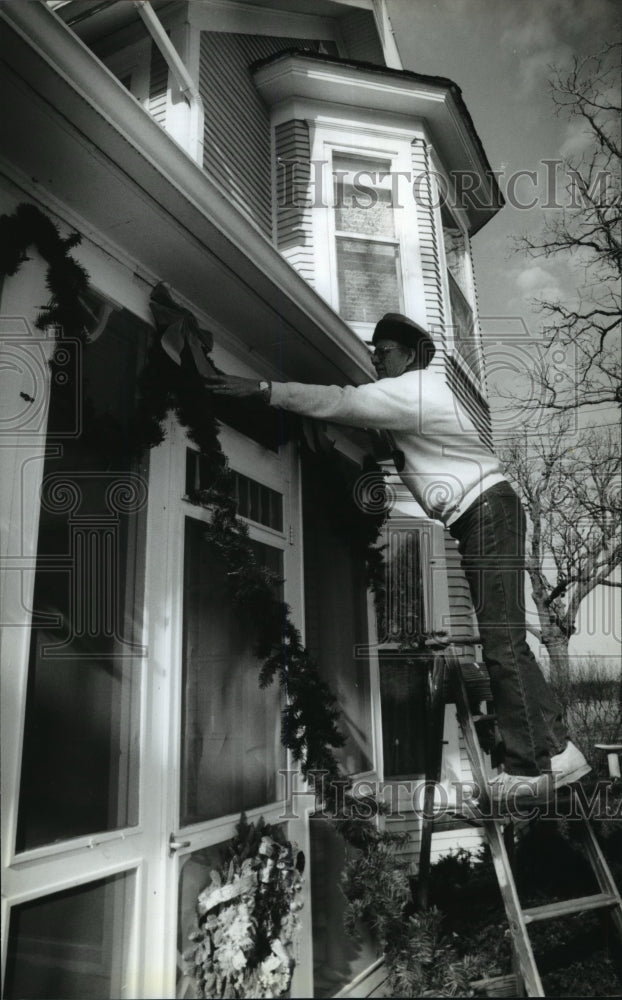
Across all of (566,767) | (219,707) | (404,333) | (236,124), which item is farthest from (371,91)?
(566,767)

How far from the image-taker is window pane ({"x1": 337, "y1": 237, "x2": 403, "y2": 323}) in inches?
201

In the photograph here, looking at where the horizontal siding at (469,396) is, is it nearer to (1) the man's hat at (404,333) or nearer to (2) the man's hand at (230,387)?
(1) the man's hat at (404,333)

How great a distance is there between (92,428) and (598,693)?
7205 mm

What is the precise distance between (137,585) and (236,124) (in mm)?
4483

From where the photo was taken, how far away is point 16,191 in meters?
1.72

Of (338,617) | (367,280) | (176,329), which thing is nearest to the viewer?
(176,329)

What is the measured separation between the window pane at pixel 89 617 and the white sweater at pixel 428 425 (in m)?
0.58

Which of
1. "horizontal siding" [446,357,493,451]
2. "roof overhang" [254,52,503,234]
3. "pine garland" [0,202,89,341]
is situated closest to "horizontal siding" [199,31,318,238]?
"roof overhang" [254,52,503,234]

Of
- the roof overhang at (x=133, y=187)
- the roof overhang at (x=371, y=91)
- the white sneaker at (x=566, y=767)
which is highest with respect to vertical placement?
the roof overhang at (x=371, y=91)

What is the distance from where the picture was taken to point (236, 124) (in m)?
5.21

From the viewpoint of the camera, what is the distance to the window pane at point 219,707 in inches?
79.4

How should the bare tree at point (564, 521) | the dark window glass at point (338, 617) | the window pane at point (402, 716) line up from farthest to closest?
1. the bare tree at point (564, 521)
2. the window pane at point (402, 716)
3. the dark window glass at point (338, 617)

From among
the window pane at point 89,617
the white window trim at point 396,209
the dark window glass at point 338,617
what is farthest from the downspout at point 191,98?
the window pane at point 89,617

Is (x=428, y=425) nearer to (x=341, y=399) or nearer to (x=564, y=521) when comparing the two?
(x=341, y=399)
